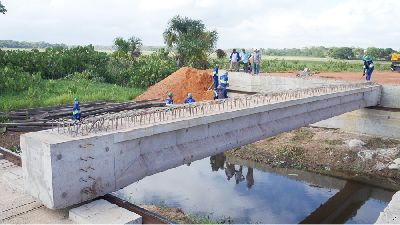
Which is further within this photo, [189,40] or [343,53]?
[343,53]

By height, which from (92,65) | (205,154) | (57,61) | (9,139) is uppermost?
(57,61)

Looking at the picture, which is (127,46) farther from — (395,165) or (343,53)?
(343,53)

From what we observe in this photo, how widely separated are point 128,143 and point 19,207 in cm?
320

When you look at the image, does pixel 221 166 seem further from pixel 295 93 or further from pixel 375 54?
pixel 375 54

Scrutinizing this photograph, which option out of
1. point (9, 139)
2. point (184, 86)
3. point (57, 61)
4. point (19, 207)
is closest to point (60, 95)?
point (184, 86)

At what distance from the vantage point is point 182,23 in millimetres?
49000

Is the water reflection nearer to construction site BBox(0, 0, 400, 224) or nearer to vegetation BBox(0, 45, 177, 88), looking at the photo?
construction site BBox(0, 0, 400, 224)

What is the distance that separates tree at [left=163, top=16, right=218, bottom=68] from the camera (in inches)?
1698

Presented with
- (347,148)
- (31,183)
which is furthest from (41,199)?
(347,148)

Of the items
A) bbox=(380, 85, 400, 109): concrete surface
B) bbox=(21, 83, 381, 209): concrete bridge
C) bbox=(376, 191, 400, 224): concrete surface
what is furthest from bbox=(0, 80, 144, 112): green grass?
bbox=(376, 191, 400, 224): concrete surface

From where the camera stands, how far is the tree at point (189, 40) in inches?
1698

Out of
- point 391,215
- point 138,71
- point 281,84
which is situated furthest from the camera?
point 138,71

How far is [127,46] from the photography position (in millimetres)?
51281

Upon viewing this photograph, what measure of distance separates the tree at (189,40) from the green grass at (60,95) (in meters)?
9.98
